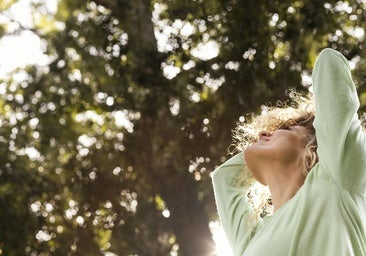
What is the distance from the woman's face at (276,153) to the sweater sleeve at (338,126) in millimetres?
317

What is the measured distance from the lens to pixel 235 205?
10.2ft

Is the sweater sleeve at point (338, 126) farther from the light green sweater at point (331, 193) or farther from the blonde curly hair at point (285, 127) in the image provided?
the blonde curly hair at point (285, 127)

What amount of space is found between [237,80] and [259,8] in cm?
127

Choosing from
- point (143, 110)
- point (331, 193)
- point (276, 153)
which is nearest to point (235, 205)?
point (276, 153)

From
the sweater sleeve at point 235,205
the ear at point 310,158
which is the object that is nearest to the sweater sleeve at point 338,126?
the ear at point 310,158

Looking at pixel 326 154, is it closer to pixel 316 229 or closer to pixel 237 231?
pixel 316 229

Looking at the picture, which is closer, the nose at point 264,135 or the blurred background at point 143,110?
the nose at point 264,135

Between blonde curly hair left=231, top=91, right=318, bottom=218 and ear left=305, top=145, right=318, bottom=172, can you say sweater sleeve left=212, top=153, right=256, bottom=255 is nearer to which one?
blonde curly hair left=231, top=91, right=318, bottom=218

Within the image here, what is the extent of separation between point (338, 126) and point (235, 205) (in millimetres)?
881

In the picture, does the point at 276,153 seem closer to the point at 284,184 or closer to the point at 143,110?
the point at 284,184

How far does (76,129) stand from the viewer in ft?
42.9

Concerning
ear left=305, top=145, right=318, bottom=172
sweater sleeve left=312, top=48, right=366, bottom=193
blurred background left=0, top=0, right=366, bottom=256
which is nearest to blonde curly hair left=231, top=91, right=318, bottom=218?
ear left=305, top=145, right=318, bottom=172

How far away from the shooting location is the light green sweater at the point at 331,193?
224cm

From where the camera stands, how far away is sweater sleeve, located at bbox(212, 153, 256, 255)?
112 inches
